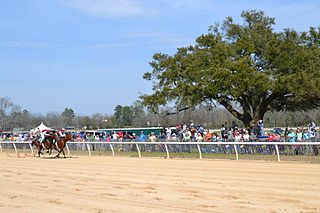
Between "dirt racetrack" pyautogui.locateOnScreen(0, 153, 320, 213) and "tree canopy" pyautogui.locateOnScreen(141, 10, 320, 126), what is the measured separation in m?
13.1

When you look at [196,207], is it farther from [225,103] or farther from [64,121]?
[64,121]

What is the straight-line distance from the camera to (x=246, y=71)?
28.6 meters

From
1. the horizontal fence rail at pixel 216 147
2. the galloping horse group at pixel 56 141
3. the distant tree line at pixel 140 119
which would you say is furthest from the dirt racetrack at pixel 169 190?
the distant tree line at pixel 140 119

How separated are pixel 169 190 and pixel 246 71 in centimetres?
1822

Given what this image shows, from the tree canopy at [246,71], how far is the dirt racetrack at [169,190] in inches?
514

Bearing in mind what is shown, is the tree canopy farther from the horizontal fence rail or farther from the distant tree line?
the distant tree line

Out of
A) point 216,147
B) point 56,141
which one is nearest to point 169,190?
point 216,147

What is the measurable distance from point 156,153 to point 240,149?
203 inches

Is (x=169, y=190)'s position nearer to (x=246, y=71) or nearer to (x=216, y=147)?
(x=216, y=147)

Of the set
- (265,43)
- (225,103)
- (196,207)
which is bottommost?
(196,207)

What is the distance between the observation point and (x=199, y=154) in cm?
2231

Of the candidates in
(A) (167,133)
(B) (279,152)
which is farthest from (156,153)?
(B) (279,152)

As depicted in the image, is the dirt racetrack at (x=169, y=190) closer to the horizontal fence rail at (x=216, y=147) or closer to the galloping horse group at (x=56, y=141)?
the horizontal fence rail at (x=216, y=147)

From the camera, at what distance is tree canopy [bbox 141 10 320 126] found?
28875mm
